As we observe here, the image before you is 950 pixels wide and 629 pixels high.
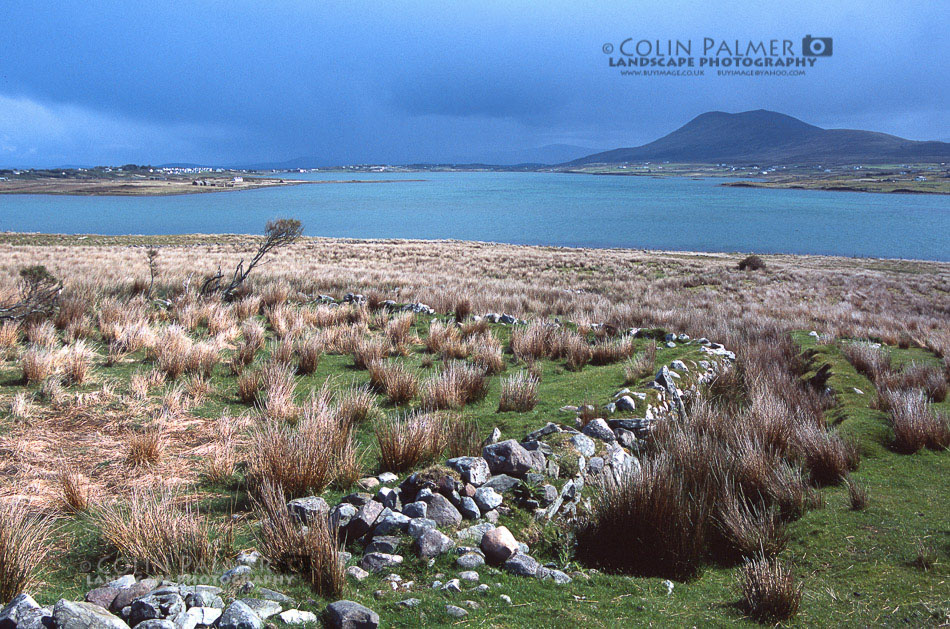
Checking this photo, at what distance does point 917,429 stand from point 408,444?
18.0ft

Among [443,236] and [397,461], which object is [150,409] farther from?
[443,236]

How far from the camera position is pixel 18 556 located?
9.99ft

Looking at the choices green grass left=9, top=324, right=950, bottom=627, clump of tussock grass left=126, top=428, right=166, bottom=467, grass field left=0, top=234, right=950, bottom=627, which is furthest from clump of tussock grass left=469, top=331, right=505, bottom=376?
clump of tussock grass left=126, top=428, right=166, bottom=467

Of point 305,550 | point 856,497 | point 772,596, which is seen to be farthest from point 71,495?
point 856,497

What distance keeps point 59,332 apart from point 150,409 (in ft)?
17.6

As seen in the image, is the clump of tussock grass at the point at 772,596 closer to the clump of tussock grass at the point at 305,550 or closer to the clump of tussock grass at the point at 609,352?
the clump of tussock grass at the point at 305,550

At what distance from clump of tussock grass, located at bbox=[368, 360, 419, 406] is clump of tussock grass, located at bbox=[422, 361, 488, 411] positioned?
190 mm

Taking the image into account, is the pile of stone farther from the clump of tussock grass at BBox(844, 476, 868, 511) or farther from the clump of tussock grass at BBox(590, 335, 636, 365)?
the clump of tussock grass at BBox(590, 335, 636, 365)

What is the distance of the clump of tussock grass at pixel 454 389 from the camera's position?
22.5 feet

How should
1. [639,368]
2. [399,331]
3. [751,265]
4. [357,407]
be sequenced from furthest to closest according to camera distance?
[751,265]
[399,331]
[639,368]
[357,407]

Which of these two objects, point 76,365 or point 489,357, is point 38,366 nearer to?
point 76,365

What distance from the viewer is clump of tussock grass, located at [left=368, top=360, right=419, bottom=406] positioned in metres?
7.21

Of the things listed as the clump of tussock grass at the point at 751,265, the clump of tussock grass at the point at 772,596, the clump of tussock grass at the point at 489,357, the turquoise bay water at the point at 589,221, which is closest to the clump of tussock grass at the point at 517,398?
the clump of tussock grass at the point at 489,357

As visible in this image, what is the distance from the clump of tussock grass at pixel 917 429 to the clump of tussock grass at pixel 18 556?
25.3 ft
